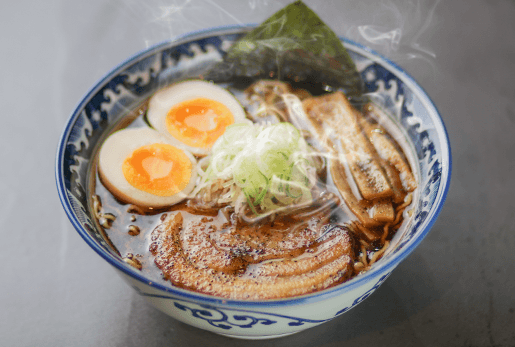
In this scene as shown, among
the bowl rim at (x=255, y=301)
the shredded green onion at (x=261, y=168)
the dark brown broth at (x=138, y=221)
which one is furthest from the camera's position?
the shredded green onion at (x=261, y=168)

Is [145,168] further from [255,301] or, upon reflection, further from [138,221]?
[255,301]

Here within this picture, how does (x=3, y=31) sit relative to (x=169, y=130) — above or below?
above

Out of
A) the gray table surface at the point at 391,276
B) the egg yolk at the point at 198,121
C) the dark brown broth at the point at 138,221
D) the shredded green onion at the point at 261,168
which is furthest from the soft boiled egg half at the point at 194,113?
the gray table surface at the point at 391,276

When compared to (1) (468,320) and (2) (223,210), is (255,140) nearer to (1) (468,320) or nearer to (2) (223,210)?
(2) (223,210)

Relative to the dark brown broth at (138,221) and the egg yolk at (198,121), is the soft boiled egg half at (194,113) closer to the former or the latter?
the egg yolk at (198,121)

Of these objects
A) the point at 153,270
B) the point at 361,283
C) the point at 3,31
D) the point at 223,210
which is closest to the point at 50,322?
the point at 153,270

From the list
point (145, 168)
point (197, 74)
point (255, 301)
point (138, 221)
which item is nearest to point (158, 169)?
point (145, 168)

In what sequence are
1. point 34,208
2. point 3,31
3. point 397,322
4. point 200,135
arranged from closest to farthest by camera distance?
point 397,322 → point 200,135 → point 34,208 → point 3,31
